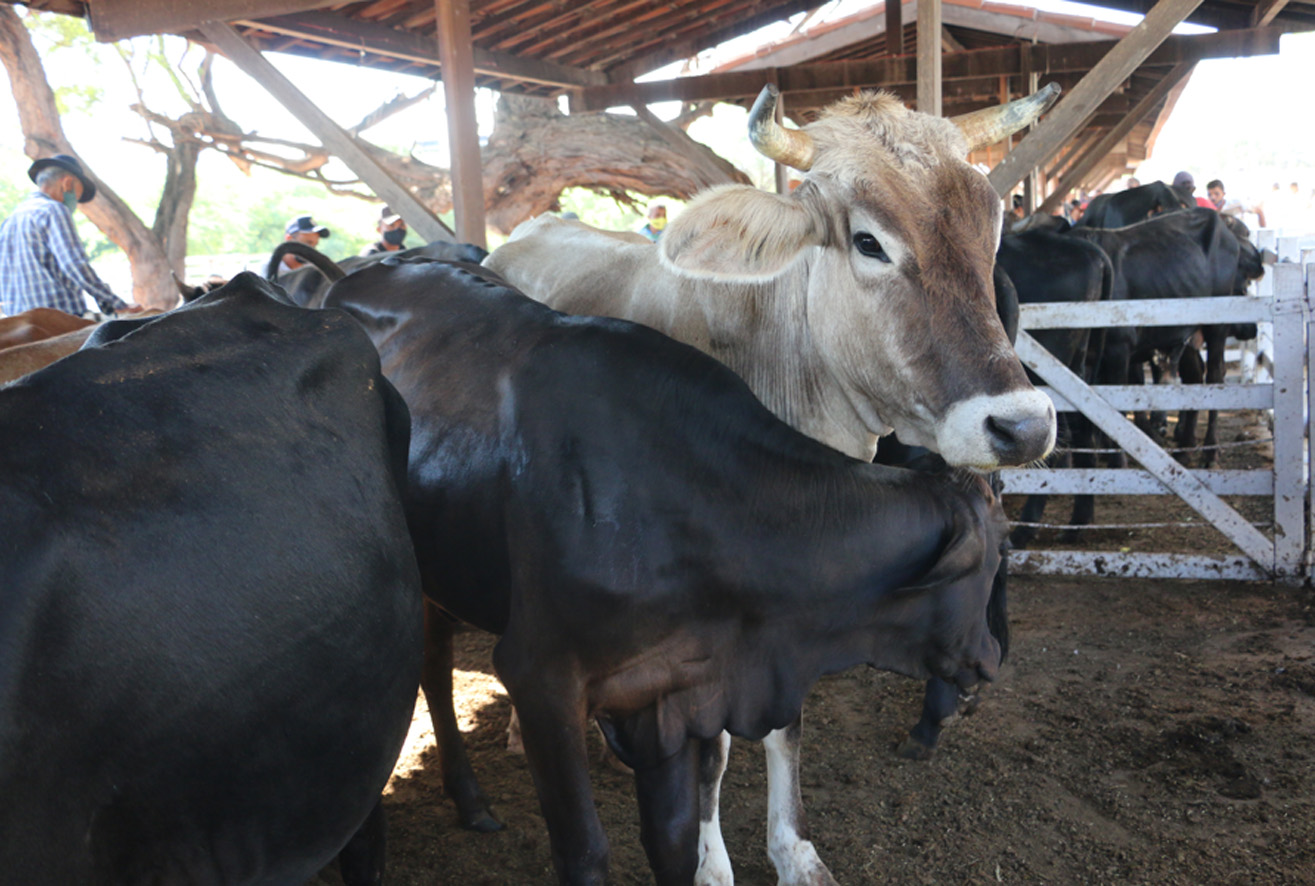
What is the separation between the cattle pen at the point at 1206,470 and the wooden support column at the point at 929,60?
126cm

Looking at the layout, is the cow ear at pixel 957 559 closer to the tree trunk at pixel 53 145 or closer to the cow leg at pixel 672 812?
the cow leg at pixel 672 812

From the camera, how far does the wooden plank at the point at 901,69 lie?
8.26 m

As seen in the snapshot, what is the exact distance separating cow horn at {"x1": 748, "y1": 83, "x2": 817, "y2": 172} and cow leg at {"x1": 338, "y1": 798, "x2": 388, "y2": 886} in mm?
2045

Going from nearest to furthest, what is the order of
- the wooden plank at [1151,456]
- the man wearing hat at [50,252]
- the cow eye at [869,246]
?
1. the cow eye at [869,246]
2. the wooden plank at [1151,456]
3. the man wearing hat at [50,252]

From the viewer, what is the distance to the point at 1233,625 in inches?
176

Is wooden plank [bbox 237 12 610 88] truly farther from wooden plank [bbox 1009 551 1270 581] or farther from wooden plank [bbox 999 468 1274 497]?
wooden plank [bbox 1009 551 1270 581]

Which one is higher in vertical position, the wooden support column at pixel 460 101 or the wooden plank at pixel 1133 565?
the wooden support column at pixel 460 101

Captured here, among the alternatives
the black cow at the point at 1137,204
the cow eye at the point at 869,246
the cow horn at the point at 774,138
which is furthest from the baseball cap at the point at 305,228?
the black cow at the point at 1137,204

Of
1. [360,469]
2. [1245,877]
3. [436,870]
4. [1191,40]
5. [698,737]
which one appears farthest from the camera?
[1191,40]

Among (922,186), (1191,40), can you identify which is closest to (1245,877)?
(922,186)

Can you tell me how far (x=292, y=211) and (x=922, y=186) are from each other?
145 feet

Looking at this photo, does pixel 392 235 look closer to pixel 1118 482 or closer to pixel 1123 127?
pixel 1118 482

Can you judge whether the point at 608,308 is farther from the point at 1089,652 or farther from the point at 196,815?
the point at 1089,652

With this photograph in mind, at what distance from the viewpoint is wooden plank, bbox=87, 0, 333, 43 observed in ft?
17.5
